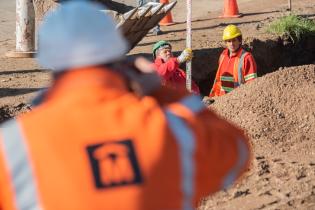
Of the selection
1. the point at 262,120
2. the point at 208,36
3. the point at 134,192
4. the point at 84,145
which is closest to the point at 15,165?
the point at 84,145

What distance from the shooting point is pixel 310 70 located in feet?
27.4

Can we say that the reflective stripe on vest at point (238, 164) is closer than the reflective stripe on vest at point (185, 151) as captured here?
No

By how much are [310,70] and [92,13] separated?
21.8ft

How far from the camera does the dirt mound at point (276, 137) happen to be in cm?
532

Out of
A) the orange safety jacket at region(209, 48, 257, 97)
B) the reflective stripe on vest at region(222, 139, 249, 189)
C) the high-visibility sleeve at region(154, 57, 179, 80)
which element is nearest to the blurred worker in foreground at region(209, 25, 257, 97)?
the orange safety jacket at region(209, 48, 257, 97)

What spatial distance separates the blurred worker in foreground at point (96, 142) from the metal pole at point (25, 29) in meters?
9.22

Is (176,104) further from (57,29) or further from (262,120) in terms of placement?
(262,120)

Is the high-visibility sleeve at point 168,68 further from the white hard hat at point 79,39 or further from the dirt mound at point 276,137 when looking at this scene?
the white hard hat at point 79,39

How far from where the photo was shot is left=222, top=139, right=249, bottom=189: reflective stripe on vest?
2116mm

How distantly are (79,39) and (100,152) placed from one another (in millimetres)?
289

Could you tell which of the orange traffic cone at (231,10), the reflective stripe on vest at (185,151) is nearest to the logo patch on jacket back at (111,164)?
the reflective stripe on vest at (185,151)

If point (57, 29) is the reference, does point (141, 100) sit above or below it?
below

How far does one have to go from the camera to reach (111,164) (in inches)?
74.4

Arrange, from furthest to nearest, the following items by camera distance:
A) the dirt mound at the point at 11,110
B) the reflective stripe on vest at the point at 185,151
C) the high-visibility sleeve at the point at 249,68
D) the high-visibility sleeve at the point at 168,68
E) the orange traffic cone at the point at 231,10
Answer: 1. the orange traffic cone at the point at 231,10
2. the high-visibility sleeve at the point at 249,68
3. the dirt mound at the point at 11,110
4. the high-visibility sleeve at the point at 168,68
5. the reflective stripe on vest at the point at 185,151
